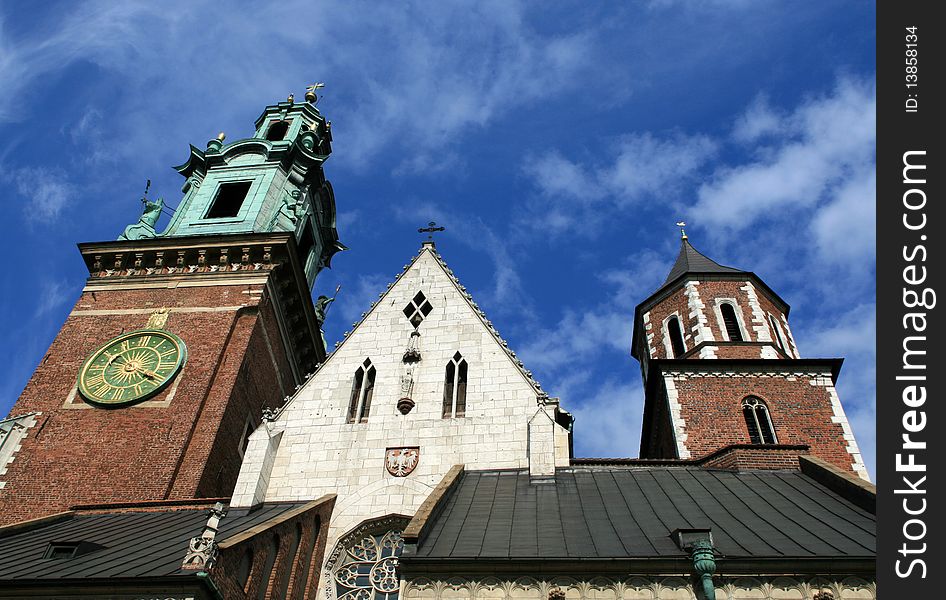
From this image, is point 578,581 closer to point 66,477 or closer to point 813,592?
point 813,592

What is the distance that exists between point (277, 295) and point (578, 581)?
17.3 meters

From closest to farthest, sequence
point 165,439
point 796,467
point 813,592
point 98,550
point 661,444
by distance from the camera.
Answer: point 813,592
point 98,550
point 796,467
point 165,439
point 661,444

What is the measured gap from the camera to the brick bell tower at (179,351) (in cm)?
1933

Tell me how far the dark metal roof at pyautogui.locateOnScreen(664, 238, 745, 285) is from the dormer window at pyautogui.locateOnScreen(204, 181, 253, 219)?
667 inches

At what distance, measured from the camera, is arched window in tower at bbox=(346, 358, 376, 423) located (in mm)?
18484

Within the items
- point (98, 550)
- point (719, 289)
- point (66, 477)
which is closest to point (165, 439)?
point (66, 477)

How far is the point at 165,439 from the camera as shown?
64.6 ft

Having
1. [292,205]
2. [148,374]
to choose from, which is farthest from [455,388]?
[292,205]

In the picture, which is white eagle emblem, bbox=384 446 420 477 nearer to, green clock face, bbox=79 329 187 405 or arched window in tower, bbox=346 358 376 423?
arched window in tower, bbox=346 358 376 423

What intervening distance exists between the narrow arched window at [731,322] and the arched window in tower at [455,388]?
1018 cm

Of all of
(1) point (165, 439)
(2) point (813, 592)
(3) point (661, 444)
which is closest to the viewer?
(2) point (813, 592)

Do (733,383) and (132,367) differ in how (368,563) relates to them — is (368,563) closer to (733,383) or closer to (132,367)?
(132,367)

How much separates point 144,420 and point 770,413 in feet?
56.7

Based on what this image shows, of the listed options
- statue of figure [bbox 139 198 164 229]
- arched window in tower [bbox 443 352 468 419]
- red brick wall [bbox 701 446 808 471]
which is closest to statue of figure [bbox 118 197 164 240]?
statue of figure [bbox 139 198 164 229]
